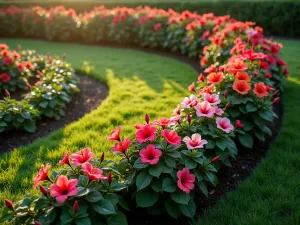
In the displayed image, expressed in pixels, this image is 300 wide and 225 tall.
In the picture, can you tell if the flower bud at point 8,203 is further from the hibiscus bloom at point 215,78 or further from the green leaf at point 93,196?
the hibiscus bloom at point 215,78

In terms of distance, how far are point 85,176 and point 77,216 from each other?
28 cm

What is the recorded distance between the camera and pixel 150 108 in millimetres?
4652

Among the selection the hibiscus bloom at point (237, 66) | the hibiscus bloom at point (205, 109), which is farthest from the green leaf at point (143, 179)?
the hibiscus bloom at point (237, 66)

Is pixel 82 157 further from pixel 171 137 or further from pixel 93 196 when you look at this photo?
pixel 171 137

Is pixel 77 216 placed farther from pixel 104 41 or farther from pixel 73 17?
pixel 73 17

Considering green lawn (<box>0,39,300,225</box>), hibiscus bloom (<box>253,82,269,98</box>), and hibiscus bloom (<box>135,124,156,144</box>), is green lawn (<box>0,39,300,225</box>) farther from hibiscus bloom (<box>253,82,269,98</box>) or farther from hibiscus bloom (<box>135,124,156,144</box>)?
hibiscus bloom (<box>135,124,156,144</box>)

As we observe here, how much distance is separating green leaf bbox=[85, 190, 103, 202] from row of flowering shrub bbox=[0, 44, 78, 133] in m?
2.17

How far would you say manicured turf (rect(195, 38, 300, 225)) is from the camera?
7.80 feet

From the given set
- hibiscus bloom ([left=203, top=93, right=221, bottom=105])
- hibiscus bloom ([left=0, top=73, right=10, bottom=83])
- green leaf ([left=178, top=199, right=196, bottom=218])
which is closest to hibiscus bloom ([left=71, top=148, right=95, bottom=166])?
green leaf ([left=178, top=199, right=196, bottom=218])

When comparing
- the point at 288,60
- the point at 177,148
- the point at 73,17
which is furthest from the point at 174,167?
the point at 73,17

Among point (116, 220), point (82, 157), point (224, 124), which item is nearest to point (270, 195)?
point (224, 124)

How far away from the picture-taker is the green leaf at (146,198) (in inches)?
88.7

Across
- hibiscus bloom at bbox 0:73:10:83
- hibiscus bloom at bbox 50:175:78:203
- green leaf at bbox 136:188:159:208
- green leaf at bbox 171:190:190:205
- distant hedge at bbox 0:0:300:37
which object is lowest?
hibiscus bloom at bbox 0:73:10:83

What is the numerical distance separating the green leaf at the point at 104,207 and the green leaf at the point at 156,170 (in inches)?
14.4
